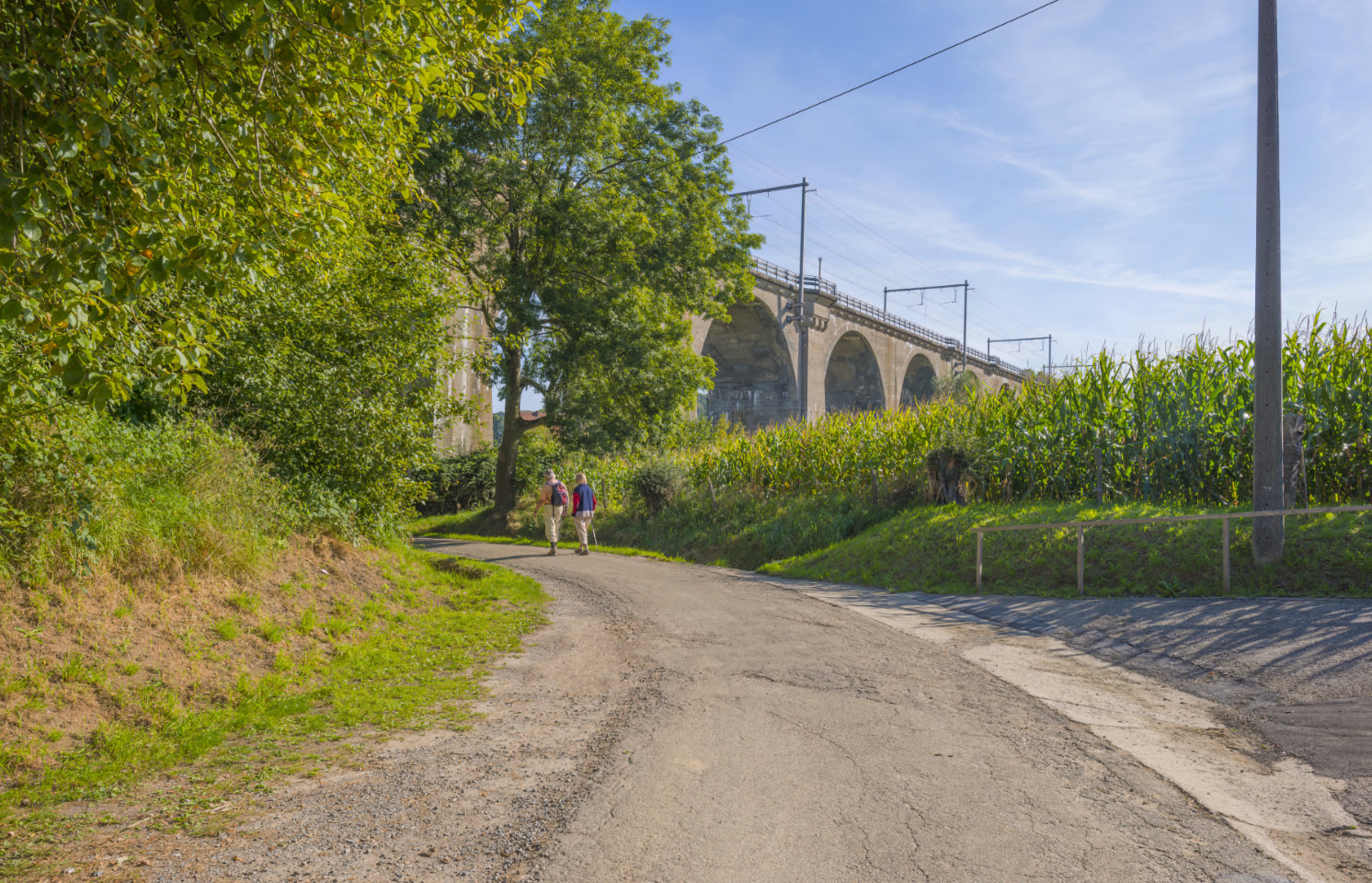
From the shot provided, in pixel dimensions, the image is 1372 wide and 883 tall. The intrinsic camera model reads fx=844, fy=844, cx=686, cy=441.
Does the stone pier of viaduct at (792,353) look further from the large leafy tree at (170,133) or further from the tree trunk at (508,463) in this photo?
the large leafy tree at (170,133)

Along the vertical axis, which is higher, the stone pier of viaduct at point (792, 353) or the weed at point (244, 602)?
the stone pier of viaduct at point (792, 353)

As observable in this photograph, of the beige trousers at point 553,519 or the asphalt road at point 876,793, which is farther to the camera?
the beige trousers at point 553,519

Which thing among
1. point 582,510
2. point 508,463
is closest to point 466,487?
point 508,463

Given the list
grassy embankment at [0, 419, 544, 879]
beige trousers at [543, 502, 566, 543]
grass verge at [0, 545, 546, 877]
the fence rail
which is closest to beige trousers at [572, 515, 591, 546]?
beige trousers at [543, 502, 566, 543]

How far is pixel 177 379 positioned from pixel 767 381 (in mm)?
45571

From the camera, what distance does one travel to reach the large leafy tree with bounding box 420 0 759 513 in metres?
19.6

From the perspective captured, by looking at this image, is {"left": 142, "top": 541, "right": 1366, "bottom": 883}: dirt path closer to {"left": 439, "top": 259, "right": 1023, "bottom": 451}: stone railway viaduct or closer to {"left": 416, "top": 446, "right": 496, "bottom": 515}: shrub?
{"left": 416, "top": 446, "right": 496, "bottom": 515}: shrub

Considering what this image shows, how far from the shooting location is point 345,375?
31.3ft

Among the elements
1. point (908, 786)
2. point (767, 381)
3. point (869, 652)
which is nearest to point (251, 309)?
point (869, 652)

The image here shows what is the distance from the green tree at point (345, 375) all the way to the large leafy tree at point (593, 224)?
330 inches

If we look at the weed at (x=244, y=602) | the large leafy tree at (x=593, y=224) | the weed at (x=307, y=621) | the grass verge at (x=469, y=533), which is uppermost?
the large leafy tree at (x=593, y=224)

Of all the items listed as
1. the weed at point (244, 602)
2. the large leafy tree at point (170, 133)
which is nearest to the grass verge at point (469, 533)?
the weed at point (244, 602)

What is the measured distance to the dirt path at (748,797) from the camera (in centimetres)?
334

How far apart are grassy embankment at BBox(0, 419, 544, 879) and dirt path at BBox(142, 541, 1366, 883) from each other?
494 mm
